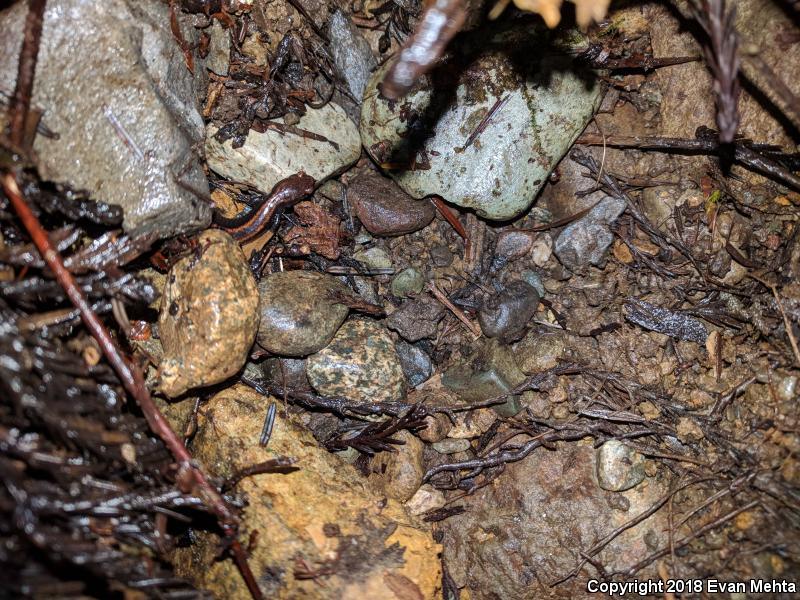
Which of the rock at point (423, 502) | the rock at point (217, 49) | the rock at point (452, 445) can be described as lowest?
the rock at point (423, 502)

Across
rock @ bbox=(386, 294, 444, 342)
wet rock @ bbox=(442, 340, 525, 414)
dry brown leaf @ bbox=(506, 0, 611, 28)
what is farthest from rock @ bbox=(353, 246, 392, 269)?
dry brown leaf @ bbox=(506, 0, 611, 28)

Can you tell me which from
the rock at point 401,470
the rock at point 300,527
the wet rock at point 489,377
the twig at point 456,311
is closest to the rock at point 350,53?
the twig at point 456,311

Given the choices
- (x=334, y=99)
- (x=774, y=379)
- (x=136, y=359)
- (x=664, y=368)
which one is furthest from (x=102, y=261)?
(x=774, y=379)

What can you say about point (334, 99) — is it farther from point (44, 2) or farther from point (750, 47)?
point (750, 47)

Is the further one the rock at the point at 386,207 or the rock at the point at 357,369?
the rock at the point at 386,207

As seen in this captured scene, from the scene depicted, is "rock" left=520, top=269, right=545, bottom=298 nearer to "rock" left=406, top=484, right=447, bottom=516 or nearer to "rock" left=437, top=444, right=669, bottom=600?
"rock" left=437, top=444, right=669, bottom=600

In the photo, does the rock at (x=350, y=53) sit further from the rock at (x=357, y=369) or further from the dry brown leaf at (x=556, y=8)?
the rock at (x=357, y=369)
